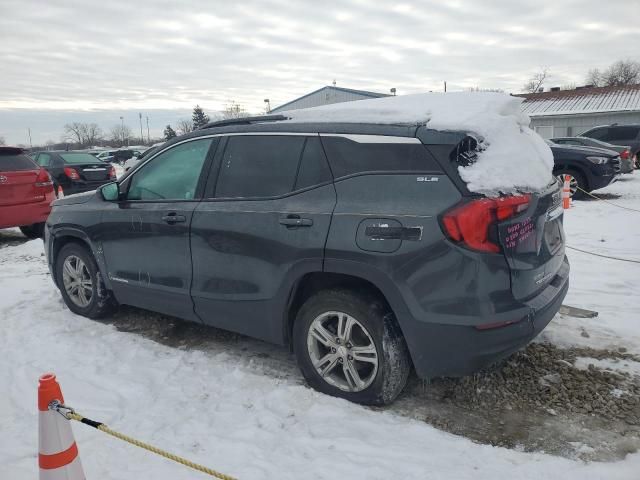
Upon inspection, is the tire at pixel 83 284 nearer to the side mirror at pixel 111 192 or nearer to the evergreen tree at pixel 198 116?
the side mirror at pixel 111 192

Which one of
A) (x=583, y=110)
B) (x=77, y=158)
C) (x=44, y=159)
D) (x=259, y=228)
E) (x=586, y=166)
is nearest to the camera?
(x=259, y=228)

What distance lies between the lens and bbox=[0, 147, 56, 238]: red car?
317 inches

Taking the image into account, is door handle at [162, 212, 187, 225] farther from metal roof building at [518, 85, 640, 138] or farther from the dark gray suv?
metal roof building at [518, 85, 640, 138]

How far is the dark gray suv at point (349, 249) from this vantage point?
8.71 ft

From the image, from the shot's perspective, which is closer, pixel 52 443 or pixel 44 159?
pixel 52 443

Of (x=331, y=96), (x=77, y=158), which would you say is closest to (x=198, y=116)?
(x=331, y=96)

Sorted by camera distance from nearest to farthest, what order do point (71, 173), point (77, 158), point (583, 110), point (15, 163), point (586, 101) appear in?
point (15, 163), point (71, 173), point (77, 158), point (583, 110), point (586, 101)

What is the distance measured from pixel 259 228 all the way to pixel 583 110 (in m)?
32.0

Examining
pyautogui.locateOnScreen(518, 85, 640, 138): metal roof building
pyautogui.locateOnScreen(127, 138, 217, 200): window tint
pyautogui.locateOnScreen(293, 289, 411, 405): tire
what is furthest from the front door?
pyautogui.locateOnScreen(518, 85, 640, 138): metal roof building

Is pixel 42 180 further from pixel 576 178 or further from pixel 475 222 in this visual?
pixel 576 178

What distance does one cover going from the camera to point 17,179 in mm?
8195

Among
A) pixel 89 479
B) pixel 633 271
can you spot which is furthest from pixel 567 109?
pixel 89 479

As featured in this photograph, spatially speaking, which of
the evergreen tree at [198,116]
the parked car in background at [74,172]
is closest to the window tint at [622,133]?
the parked car in background at [74,172]

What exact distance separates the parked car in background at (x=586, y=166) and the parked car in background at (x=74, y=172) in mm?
11174
